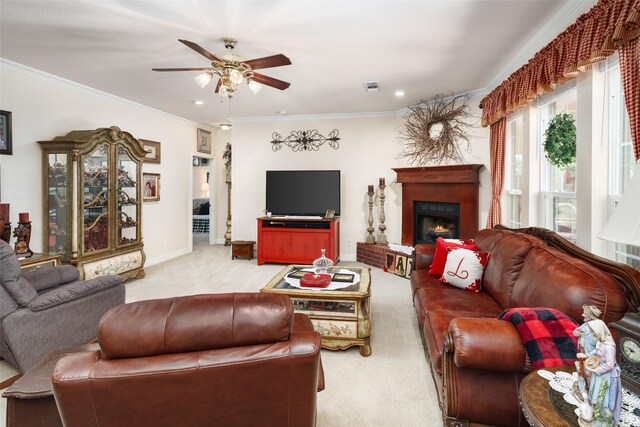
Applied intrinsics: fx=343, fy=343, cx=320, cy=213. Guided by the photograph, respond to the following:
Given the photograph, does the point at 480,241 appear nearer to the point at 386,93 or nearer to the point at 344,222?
the point at 386,93

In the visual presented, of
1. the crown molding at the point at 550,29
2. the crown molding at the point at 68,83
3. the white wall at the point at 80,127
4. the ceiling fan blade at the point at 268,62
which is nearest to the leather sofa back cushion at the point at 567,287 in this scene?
the crown molding at the point at 550,29

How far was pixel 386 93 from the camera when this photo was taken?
4.65 meters

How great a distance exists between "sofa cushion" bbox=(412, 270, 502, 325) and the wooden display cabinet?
371 centimetres

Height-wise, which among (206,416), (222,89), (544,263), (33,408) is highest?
(222,89)

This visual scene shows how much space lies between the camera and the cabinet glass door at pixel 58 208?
12.7 feet

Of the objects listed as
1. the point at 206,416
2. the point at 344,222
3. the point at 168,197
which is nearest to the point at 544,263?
the point at 206,416

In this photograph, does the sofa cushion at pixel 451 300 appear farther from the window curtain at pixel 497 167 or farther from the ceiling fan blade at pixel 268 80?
the ceiling fan blade at pixel 268 80

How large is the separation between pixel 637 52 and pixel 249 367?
237 cm

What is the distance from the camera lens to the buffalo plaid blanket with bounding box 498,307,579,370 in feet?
4.30

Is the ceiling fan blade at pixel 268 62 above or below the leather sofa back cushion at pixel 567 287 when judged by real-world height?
above

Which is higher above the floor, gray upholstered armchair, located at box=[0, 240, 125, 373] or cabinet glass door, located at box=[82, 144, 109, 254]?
cabinet glass door, located at box=[82, 144, 109, 254]

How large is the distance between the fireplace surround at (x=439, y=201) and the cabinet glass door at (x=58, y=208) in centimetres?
442

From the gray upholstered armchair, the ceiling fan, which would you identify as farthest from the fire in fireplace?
the gray upholstered armchair

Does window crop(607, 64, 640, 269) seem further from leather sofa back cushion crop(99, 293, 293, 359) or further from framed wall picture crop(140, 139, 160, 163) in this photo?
framed wall picture crop(140, 139, 160, 163)
